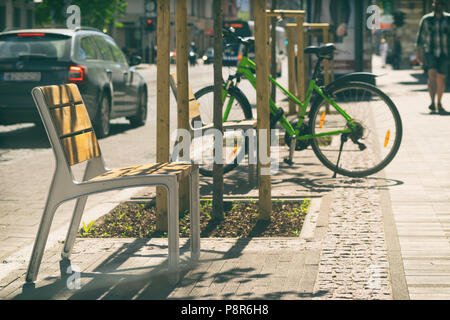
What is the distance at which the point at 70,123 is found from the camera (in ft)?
16.5

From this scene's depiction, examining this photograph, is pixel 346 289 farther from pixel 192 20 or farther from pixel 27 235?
pixel 192 20

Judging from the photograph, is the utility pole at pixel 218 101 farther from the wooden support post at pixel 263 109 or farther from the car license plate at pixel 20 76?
the car license plate at pixel 20 76

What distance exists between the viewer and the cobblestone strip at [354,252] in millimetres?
4520

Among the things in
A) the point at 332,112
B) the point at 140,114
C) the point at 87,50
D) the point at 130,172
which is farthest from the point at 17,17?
the point at 130,172

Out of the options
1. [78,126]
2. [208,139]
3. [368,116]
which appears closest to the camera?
[78,126]

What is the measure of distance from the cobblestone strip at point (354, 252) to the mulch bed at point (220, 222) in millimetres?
299

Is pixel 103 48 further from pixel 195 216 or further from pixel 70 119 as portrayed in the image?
pixel 70 119

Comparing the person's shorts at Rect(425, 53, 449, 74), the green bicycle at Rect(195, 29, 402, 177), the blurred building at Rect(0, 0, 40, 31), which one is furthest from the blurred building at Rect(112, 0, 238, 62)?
the green bicycle at Rect(195, 29, 402, 177)

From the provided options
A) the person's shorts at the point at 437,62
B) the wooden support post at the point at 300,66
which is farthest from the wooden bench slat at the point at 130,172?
the person's shorts at the point at 437,62

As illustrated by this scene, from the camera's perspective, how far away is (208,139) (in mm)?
7891

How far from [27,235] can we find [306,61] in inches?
415

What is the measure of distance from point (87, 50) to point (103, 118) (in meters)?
1.00

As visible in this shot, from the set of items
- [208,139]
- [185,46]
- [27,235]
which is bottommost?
[27,235]
